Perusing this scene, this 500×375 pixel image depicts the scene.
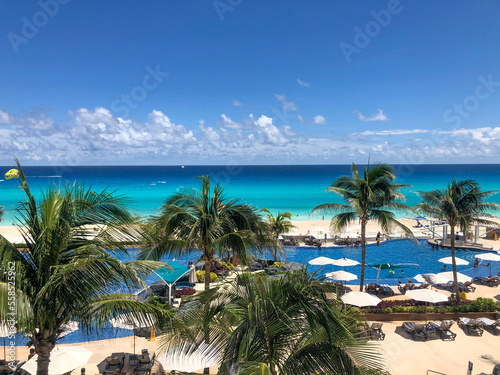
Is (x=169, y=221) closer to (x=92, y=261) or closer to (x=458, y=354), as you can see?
(x=92, y=261)

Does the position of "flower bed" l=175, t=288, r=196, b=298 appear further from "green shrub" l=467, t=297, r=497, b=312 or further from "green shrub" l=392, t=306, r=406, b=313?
"green shrub" l=467, t=297, r=497, b=312

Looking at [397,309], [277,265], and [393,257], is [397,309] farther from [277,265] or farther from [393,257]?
[393,257]

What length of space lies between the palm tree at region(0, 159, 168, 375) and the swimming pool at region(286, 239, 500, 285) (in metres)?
17.4

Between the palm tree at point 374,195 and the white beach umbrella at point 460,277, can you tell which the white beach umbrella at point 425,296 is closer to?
the palm tree at point 374,195

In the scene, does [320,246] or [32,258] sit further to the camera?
[320,246]

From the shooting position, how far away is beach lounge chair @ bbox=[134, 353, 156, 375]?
969 cm

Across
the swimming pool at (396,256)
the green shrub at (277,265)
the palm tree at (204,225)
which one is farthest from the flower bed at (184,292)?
the swimming pool at (396,256)

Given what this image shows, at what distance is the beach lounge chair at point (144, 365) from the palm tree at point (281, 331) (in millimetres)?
5811

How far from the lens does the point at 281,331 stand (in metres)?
4.43

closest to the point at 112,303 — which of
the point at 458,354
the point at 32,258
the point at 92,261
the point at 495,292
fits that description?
the point at 92,261

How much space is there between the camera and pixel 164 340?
499 cm

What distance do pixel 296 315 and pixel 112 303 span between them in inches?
101

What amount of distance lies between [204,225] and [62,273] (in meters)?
4.81

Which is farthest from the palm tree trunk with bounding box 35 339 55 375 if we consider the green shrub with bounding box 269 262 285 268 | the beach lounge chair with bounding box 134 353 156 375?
the green shrub with bounding box 269 262 285 268
